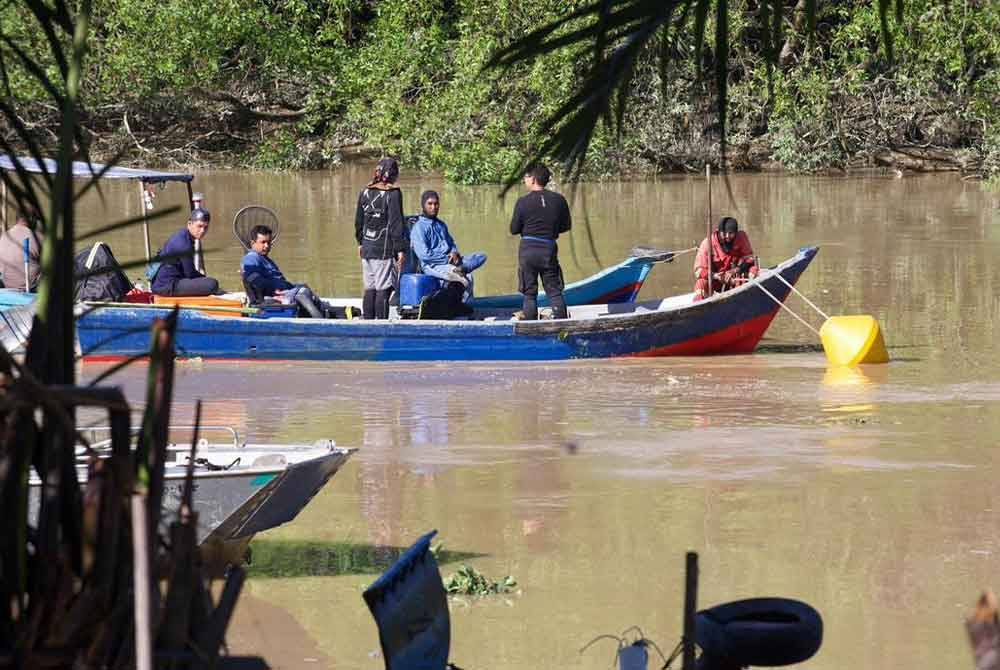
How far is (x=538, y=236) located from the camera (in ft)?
40.0

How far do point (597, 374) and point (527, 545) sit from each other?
4.57 meters

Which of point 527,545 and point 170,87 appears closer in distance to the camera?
point 527,545

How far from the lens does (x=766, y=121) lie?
90.9ft

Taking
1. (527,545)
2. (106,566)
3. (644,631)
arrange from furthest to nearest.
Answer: (527,545)
(644,631)
(106,566)

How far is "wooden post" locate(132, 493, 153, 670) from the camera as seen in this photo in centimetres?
201

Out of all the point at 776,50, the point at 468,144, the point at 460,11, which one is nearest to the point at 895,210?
the point at 468,144

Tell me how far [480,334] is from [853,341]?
109 inches

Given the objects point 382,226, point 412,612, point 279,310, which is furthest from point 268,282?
point 412,612

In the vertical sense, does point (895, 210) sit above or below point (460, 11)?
below

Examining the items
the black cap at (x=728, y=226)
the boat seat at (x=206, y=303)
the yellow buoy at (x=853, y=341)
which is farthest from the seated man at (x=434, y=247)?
the yellow buoy at (x=853, y=341)

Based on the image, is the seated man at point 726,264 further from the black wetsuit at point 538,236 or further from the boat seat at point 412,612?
the boat seat at point 412,612

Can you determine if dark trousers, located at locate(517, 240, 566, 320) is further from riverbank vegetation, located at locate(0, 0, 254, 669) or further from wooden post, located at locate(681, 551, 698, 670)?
riverbank vegetation, located at locate(0, 0, 254, 669)

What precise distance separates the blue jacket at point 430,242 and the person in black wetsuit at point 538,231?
0.54 metres

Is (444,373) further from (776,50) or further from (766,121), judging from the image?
(766,121)
